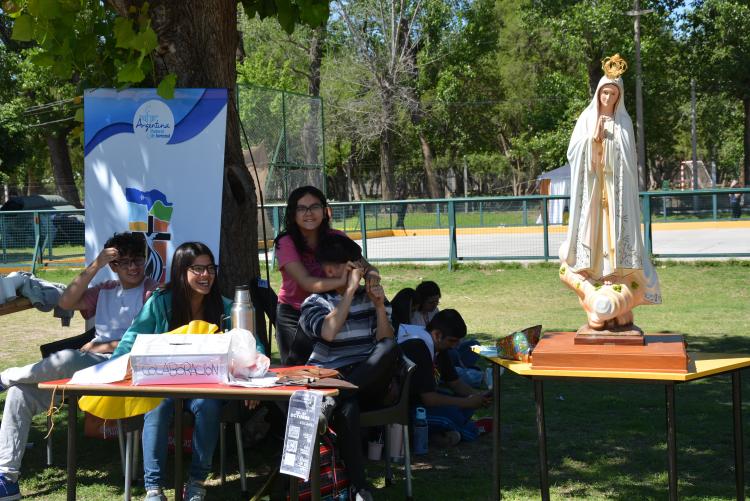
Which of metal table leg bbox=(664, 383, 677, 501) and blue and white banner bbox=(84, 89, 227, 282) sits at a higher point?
blue and white banner bbox=(84, 89, 227, 282)

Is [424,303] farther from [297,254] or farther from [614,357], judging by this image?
[614,357]

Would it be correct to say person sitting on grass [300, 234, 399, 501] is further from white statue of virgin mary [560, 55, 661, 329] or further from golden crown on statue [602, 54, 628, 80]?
golden crown on statue [602, 54, 628, 80]

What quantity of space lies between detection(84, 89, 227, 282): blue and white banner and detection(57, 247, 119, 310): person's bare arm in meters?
0.30

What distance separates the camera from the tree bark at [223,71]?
19.6ft

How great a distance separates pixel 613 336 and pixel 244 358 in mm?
1619

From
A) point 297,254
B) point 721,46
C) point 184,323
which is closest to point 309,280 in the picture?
point 297,254

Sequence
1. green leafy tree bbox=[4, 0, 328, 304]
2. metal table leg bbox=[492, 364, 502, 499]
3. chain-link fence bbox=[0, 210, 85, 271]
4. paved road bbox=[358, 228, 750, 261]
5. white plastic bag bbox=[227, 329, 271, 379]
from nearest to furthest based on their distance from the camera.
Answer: white plastic bag bbox=[227, 329, 271, 379]
metal table leg bbox=[492, 364, 502, 499]
green leafy tree bbox=[4, 0, 328, 304]
paved road bbox=[358, 228, 750, 261]
chain-link fence bbox=[0, 210, 85, 271]

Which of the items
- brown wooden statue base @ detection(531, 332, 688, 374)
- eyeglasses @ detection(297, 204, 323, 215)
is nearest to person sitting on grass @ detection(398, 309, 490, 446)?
eyeglasses @ detection(297, 204, 323, 215)

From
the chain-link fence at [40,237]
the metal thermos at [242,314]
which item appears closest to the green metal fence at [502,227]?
the chain-link fence at [40,237]

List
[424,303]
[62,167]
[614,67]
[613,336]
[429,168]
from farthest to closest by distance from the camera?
[429,168], [62,167], [424,303], [614,67], [613,336]

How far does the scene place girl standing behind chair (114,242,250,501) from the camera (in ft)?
15.1

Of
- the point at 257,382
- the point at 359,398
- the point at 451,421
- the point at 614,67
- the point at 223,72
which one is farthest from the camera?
the point at 223,72

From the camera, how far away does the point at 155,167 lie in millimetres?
5914

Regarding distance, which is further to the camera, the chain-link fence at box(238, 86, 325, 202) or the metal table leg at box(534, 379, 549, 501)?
the chain-link fence at box(238, 86, 325, 202)
